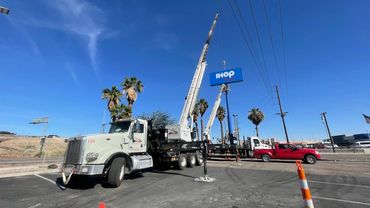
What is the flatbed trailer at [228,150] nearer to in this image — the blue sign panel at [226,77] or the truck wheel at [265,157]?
the truck wheel at [265,157]

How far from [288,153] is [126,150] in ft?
55.8

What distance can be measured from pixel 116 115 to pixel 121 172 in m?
19.1

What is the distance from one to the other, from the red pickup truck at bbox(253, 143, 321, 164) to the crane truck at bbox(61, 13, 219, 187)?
26.8ft

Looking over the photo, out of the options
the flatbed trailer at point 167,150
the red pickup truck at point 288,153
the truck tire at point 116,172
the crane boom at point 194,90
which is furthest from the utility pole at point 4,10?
the red pickup truck at point 288,153

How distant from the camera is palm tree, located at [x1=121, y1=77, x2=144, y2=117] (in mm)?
30578

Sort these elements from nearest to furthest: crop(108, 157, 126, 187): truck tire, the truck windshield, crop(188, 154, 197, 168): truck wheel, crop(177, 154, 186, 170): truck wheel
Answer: crop(108, 157, 126, 187): truck tire → the truck windshield → crop(177, 154, 186, 170): truck wheel → crop(188, 154, 197, 168): truck wheel

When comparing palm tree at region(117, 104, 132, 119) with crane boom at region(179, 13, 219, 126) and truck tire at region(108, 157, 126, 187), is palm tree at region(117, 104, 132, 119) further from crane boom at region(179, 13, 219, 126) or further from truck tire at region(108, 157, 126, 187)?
truck tire at region(108, 157, 126, 187)

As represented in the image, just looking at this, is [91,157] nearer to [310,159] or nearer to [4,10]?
[4,10]

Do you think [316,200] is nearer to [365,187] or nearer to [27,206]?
[365,187]

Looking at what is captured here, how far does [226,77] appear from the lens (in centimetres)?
3316

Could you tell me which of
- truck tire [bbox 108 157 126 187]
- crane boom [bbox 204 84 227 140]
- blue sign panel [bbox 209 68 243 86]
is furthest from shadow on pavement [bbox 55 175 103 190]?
blue sign panel [bbox 209 68 243 86]

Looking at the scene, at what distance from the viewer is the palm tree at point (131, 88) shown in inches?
1204

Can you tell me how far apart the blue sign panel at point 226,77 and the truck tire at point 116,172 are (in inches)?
1001

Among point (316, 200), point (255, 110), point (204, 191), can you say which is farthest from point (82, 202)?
point (255, 110)
